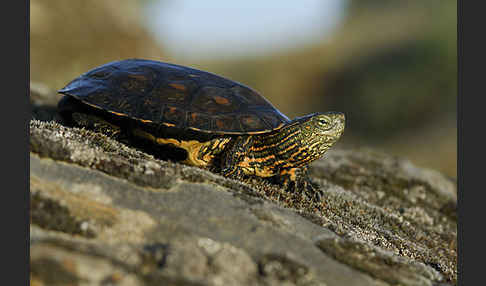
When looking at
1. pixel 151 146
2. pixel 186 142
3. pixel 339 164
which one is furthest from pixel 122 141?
pixel 339 164

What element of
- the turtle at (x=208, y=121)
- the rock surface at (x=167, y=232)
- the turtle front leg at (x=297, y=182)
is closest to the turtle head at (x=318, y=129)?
the turtle at (x=208, y=121)

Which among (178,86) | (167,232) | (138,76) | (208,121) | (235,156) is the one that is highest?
(138,76)

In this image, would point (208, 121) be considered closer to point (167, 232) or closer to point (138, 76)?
point (138, 76)

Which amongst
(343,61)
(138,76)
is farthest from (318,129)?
(343,61)

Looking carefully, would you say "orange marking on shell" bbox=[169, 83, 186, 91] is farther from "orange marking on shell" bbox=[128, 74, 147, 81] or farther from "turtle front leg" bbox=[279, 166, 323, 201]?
"turtle front leg" bbox=[279, 166, 323, 201]

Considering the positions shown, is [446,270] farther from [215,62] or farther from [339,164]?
[215,62]

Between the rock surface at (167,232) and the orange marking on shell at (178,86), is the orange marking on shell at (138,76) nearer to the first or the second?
the orange marking on shell at (178,86)

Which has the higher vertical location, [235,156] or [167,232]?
[235,156]

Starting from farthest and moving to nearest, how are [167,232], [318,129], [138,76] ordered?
[138,76]
[318,129]
[167,232]
